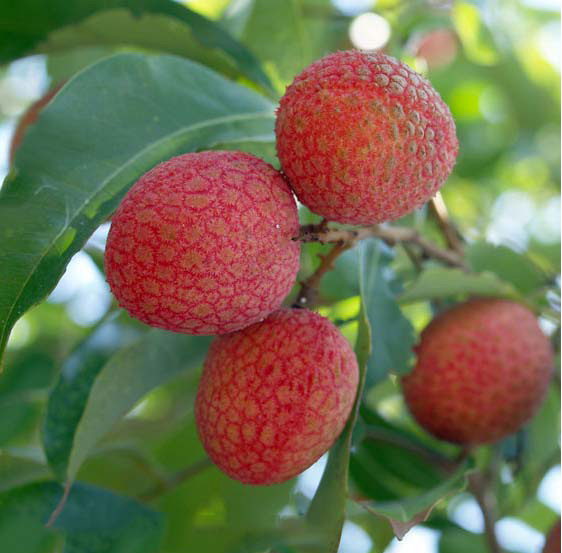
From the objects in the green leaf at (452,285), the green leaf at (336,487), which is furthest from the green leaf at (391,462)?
the green leaf at (336,487)

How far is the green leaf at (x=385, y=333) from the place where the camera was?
1.43m

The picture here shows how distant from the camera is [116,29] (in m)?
1.43

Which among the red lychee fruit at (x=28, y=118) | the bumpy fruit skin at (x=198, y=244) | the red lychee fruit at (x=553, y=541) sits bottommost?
the red lychee fruit at (x=553, y=541)

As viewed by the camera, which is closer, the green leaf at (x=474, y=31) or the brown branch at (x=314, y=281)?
the brown branch at (x=314, y=281)

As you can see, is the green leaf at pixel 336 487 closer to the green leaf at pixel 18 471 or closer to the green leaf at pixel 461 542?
the green leaf at pixel 18 471

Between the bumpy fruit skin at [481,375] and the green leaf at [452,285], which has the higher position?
the green leaf at [452,285]

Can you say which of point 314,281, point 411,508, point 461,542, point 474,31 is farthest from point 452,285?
point 474,31

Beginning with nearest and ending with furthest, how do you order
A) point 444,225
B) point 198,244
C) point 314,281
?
point 198,244, point 314,281, point 444,225

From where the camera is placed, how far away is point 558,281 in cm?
171

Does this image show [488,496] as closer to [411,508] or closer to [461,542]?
[461,542]

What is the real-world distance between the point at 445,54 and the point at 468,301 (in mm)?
1385

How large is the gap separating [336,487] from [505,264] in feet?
2.65

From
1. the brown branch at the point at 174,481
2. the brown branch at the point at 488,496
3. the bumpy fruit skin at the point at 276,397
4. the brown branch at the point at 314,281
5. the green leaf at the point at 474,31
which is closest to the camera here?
the bumpy fruit skin at the point at 276,397

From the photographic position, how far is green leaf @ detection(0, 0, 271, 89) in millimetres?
1377
